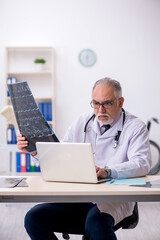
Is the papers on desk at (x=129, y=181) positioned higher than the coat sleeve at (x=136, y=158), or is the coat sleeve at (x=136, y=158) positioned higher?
the coat sleeve at (x=136, y=158)

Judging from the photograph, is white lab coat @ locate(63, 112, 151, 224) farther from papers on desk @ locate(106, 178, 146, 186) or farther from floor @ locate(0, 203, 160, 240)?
floor @ locate(0, 203, 160, 240)

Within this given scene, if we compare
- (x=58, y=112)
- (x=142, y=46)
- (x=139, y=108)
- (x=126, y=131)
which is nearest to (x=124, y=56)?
(x=142, y=46)

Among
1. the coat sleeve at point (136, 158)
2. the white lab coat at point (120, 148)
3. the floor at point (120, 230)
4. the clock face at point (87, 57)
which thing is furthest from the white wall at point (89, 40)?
the coat sleeve at point (136, 158)

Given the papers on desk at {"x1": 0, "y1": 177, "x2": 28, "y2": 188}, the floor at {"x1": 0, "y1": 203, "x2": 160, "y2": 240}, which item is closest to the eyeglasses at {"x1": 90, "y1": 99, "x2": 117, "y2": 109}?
the papers on desk at {"x1": 0, "y1": 177, "x2": 28, "y2": 188}

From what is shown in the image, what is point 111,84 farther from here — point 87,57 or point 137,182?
point 87,57

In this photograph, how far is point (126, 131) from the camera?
191 cm

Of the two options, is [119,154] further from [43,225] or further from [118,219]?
[43,225]

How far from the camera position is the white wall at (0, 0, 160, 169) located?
5395mm

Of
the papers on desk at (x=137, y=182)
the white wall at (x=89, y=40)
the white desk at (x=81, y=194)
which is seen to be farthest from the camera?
the white wall at (x=89, y=40)

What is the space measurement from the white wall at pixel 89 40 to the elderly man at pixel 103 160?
133 inches

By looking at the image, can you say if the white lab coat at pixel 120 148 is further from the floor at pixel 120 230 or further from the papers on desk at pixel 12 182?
the floor at pixel 120 230

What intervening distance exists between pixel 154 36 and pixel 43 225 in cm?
432

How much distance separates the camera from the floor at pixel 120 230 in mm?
2904

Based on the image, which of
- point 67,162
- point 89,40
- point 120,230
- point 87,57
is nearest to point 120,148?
point 67,162
